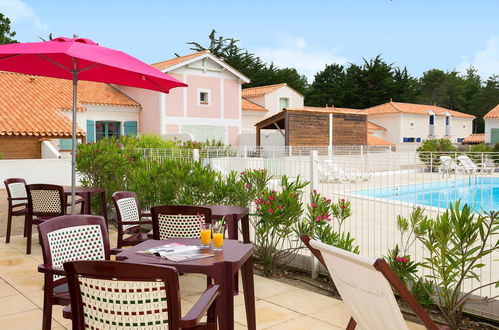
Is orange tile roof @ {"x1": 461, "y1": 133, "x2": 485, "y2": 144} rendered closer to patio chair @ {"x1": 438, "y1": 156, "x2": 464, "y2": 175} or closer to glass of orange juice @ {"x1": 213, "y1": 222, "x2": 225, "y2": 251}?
patio chair @ {"x1": 438, "y1": 156, "x2": 464, "y2": 175}

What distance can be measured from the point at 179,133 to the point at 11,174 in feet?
35.0

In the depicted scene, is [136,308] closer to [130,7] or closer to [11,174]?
[11,174]

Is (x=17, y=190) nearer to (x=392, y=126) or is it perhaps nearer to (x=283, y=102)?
(x=283, y=102)

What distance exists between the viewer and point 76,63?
19.7 feet

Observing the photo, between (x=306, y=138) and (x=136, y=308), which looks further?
(x=306, y=138)

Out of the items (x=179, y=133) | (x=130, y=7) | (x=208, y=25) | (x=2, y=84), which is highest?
(x=208, y=25)

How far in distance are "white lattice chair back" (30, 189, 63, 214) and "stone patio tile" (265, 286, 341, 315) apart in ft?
10.9

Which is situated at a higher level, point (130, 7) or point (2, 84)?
point (130, 7)

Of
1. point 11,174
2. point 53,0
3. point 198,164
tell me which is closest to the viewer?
point 198,164

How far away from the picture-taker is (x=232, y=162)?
8.91 meters

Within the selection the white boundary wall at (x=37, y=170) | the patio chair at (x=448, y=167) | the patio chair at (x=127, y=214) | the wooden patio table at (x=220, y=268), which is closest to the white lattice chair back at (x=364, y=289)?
the wooden patio table at (x=220, y=268)

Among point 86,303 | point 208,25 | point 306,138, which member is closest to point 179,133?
point 306,138

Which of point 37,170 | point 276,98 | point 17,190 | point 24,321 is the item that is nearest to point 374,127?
point 276,98

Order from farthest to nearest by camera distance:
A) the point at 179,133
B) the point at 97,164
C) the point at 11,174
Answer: the point at 179,133 → the point at 11,174 → the point at 97,164
